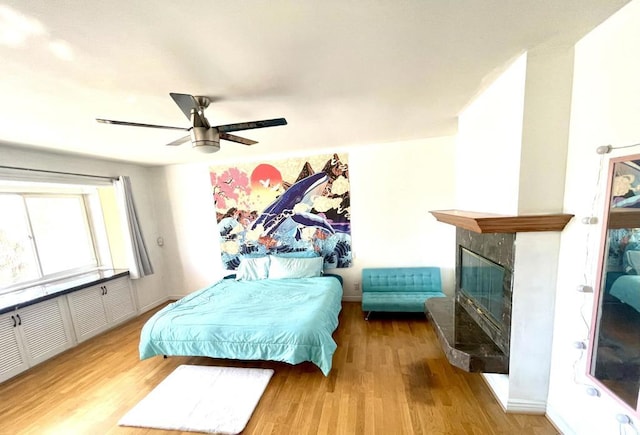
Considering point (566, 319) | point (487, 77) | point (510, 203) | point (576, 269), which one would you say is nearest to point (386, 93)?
point (487, 77)

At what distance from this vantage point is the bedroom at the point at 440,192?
1.15m

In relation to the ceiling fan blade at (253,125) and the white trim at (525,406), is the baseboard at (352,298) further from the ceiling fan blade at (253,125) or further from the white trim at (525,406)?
the ceiling fan blade at (253,125)

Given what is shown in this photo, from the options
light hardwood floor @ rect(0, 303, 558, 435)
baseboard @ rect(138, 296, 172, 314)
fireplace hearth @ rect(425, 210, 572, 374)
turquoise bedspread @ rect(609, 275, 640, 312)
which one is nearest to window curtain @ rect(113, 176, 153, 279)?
baseboard @ rect(138, 296, 172, 314)

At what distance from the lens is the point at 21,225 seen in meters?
2.78

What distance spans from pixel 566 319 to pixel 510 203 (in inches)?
30.6

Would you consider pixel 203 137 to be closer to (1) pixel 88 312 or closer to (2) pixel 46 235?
(1) pixel 88 312

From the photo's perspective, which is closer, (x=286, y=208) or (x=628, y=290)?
(x=628, y=290)

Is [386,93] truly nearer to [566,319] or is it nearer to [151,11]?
[151,11]

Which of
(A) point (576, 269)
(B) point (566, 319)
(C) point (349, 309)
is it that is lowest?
(C) point (349, 309)

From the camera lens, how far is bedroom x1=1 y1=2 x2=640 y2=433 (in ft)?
3.79

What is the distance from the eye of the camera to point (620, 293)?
113cm

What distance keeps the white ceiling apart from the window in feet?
4.39

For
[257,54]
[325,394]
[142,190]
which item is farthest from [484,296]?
[142,190]

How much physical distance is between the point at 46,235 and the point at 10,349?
142 centimetres
